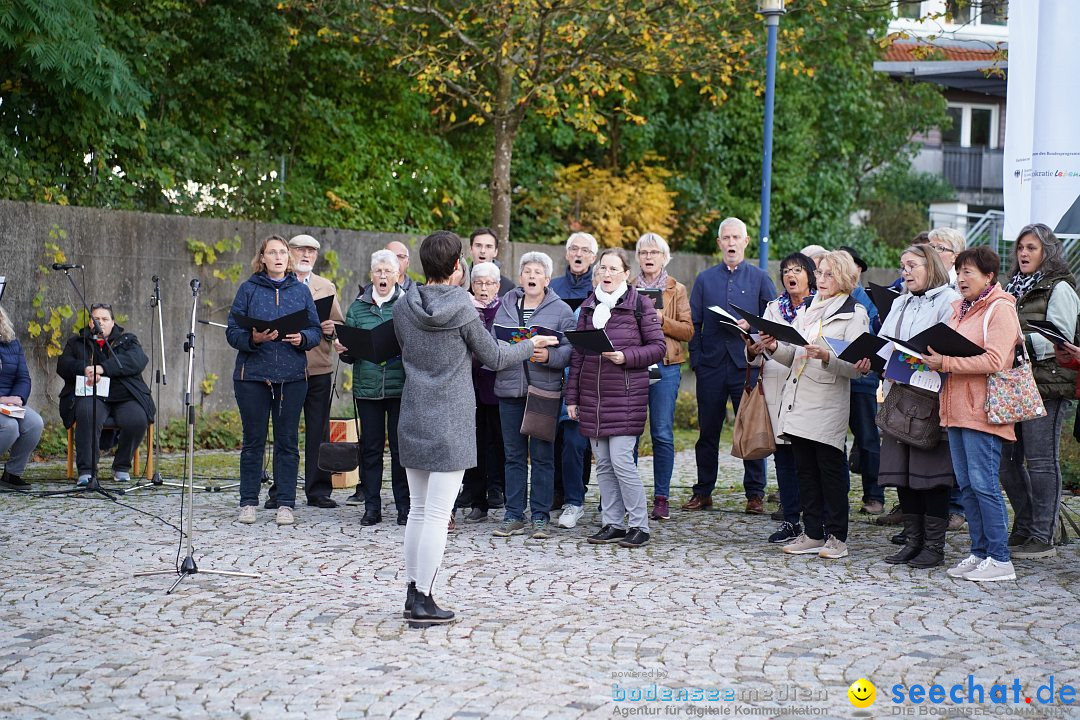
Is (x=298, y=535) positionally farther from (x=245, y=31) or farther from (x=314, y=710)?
(x=245, y=31)

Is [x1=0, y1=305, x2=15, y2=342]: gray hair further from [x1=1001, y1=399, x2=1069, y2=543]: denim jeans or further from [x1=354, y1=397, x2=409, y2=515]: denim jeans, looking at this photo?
[x1=1001, y1=399, x2=1069, y2=543]: denim jeans

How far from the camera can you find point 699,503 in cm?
1006

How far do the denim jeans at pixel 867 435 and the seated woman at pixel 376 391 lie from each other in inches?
136

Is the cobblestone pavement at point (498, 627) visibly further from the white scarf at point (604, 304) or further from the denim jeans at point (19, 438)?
the denim jeans at point (19, 438)

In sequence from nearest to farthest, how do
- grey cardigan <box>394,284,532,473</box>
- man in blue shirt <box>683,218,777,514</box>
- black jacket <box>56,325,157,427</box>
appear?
grey cardigan <box>394,284,532,473</box> → man in blue shirt <box>683,218,777,514</box> → black jacket <box>56,325,157,427</box>

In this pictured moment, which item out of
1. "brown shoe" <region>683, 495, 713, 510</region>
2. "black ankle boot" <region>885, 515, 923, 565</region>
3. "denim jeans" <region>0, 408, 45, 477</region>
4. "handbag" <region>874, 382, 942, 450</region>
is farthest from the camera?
"denim jeans" <region>0, 408, 45, 477</region>

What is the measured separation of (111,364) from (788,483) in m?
5.92

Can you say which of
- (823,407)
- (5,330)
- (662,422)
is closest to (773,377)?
(823,407)

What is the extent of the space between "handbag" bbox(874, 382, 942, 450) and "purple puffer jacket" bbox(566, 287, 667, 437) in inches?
59.6

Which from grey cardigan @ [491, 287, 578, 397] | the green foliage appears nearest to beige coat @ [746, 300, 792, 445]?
grey cardigan @ [491, 287, 578, 397]

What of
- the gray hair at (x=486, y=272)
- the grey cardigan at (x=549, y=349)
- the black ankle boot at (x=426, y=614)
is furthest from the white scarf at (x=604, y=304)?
the black ankle boot at (x=426, y=614)

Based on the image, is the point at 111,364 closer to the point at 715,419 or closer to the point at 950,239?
the point at 715,419

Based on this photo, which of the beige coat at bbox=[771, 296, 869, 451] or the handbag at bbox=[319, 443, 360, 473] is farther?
the handbag at bbox=[319, 443, 360, 473]

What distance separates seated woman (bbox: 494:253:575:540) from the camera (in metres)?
8.80
